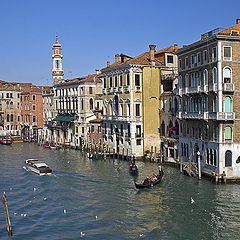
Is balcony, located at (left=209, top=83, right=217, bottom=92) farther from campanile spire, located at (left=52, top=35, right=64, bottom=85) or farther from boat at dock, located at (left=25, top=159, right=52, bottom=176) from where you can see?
campanile spire, located at (left=52, top=35, right=64, bottom=85)

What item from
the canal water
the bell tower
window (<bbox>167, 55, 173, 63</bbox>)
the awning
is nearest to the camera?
the canal water

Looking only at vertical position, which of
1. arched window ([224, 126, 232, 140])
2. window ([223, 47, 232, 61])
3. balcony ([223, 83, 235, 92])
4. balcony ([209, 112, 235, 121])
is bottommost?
arched window ([224, 126, 232, 140])

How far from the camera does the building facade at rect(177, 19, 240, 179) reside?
83.4 ft

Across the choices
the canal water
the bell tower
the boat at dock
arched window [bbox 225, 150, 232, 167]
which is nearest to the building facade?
arched window [bbox 225, 150, 232, 167]

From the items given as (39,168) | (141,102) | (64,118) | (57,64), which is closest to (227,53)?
(141,102)

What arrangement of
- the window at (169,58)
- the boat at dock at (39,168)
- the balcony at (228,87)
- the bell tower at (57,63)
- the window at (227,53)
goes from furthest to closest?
the bell tower at (57,63), the window at (169,58), the boat at dock at (39,168), the window at (227,53), the balcony at (228,87)

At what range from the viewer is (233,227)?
59.5 feet

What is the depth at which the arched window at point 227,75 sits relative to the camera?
25562mm

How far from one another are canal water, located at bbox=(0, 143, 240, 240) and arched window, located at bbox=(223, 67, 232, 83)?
6.73 m

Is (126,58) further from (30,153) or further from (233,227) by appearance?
(233,227)

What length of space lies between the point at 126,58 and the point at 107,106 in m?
5.43

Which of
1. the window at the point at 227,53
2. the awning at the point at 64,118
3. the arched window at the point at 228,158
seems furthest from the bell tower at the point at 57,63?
the arched window at the point at 228,158

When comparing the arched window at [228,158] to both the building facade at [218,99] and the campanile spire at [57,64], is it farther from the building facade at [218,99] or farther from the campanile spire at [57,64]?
the campanile spire at [57,64]

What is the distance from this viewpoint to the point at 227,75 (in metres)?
25.6
